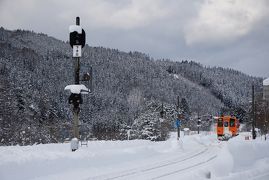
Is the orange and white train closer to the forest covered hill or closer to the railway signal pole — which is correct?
the forest covered hill

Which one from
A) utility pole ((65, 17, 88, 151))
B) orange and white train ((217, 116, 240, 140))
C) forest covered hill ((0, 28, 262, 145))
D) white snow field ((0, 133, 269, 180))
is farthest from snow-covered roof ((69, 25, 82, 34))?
orange and white train ((217, 116, 240, 140))

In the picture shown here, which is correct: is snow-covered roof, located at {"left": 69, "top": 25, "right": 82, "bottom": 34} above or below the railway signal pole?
above

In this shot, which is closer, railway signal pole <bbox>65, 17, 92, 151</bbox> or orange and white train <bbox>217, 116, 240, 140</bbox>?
railway signal pole <bbox>65, 17, 92, 151</bbox>

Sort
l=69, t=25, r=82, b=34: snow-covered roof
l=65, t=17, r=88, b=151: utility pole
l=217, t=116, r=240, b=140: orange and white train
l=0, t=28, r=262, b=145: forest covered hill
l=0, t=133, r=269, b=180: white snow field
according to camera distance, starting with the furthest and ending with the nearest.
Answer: l=217, t=116, r=240, b=140: orange and white train, l=0, t=28, r=262, b=145: forest covered hill, l=69, t=25, r=82, b=34: snow-covered roof, l=65, t=17, r=88, b=151: utility pole, l=0, t=133, r=269, b=180: white snow field

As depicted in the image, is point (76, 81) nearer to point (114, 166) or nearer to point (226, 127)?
point (114, 166)

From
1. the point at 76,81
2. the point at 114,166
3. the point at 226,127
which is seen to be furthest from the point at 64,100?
the point at 114,166

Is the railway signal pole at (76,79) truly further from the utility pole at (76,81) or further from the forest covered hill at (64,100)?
the forest covered hill at (64,100)

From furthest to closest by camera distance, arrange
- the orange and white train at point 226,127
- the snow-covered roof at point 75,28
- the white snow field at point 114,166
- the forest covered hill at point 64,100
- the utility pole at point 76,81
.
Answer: the orange and white train at point 226,127 → the forest covered hill at point 64,100 → the snow-covered roof at point 75,28 → the utility pole at point 76,81 → the white snow field at point 114,166

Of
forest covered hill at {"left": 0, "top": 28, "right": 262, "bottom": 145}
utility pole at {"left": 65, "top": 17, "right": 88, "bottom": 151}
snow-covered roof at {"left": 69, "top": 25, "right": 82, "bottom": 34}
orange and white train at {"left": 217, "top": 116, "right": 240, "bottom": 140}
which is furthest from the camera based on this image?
orange and white train at {"left": 217, "top": 116, "right": 240, "bottom": 140}

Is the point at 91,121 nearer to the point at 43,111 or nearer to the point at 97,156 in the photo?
the point at 43,111

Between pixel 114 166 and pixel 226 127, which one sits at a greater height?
pixel 226 127

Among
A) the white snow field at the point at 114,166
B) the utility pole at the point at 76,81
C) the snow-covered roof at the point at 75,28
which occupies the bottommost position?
the white snow field at the point at 114,166

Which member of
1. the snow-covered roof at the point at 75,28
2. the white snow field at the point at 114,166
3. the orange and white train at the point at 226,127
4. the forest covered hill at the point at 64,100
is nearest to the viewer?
the white snow field at the point at 114,166

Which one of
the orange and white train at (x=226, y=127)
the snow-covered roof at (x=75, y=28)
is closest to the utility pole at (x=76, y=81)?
the snow-covered roof at (x=75, y=28)
